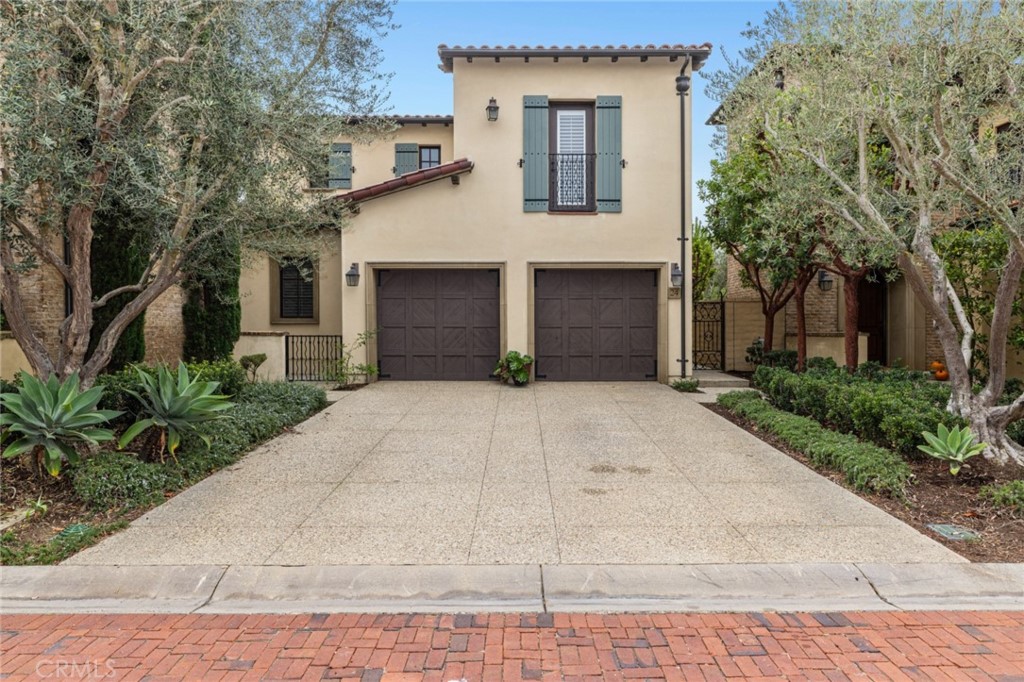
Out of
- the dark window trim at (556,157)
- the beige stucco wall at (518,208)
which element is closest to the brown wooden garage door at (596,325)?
the beige stucco wall at (518,208)

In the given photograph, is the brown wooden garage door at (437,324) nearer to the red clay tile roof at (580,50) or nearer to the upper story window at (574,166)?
the upper story window at (574,166)

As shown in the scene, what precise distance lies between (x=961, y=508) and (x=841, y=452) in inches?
45.5

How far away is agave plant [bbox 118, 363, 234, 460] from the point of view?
18.1ft

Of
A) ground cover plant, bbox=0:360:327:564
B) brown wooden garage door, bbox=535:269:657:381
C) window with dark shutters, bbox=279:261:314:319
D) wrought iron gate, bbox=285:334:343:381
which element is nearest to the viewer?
ground cover plant, bbox=0:360:327:564

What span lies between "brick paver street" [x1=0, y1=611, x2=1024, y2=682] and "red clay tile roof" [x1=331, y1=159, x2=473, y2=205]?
31.4 ft

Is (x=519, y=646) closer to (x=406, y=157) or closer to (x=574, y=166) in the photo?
(x=574, y=166)

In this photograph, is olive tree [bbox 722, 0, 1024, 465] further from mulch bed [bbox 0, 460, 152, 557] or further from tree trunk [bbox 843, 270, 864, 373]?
mulch bed [bbox 0, 460, 152, 557]

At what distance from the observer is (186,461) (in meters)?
5.68

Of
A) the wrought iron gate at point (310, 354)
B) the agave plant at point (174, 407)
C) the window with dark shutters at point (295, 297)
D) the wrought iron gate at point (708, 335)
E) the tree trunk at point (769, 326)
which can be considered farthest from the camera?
the window with dark shutters at point (295, 297)

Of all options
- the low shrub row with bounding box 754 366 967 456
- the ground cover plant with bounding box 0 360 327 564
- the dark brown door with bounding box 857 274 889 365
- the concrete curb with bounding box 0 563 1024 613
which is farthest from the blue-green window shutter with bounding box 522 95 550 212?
the concrete curb with bounding box 0 563 1024 613

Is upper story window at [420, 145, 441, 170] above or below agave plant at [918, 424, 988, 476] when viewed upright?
above

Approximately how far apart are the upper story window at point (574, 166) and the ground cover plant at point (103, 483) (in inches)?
288

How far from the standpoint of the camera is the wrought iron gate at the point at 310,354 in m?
13.6

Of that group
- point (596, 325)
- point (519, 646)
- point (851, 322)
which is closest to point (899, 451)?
point (519, 646)
